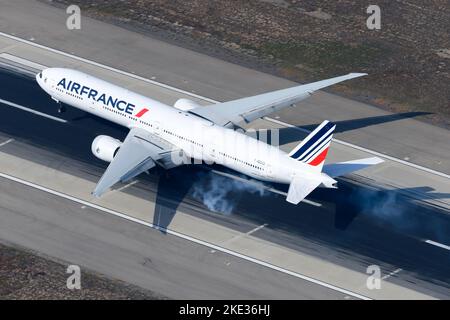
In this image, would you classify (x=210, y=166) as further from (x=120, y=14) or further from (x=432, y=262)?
(x=120, y=14)

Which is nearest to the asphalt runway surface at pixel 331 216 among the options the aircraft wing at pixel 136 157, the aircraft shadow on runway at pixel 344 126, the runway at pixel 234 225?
the runway at pixel 234 225

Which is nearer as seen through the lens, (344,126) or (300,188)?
(300,188)

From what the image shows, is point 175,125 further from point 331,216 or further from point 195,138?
point 331,216

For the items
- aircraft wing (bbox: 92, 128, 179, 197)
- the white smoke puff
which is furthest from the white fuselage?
the white smoke puff

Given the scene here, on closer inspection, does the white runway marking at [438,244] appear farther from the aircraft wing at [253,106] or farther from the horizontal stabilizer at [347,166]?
the aircraft wing at [253,106]

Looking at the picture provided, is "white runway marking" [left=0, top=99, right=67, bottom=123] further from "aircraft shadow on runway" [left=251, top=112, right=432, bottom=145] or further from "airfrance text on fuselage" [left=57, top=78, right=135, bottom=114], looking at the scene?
"aircraft shadow on runway" [left=251, top=112, right=432, bottom=145]

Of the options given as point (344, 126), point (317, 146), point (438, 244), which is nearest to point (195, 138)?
point (317, 146)

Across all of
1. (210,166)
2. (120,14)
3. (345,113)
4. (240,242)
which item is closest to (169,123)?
(210,166)
